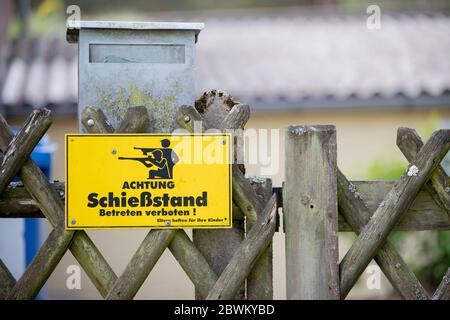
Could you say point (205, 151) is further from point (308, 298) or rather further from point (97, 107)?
point (308, 298)

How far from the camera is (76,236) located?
2.83 metres

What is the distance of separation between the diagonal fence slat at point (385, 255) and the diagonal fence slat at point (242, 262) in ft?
1.04

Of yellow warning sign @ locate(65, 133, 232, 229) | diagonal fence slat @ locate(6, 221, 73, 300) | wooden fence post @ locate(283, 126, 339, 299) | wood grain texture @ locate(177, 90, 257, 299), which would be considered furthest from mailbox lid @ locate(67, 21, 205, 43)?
diagonal fence slat @ locate(6, 221, 73, 300)

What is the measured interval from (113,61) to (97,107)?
20 centimetres

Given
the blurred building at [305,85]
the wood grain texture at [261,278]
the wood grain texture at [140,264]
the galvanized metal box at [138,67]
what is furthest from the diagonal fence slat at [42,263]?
the blurred building at [305,85]

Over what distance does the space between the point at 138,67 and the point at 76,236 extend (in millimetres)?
691

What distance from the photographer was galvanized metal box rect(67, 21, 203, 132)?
2.86 m

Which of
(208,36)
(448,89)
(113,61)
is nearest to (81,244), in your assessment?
(113,61)

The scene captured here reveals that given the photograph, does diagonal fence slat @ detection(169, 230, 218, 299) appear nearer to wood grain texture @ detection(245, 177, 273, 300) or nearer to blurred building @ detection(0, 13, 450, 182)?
wood grain texture @ detection(245, 177, 273, 300)

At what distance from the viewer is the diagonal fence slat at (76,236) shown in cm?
282

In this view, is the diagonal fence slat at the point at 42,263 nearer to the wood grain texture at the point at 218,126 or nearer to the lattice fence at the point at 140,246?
the lattice fence at the point at 140,246

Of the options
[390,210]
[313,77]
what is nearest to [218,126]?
[390,210]
